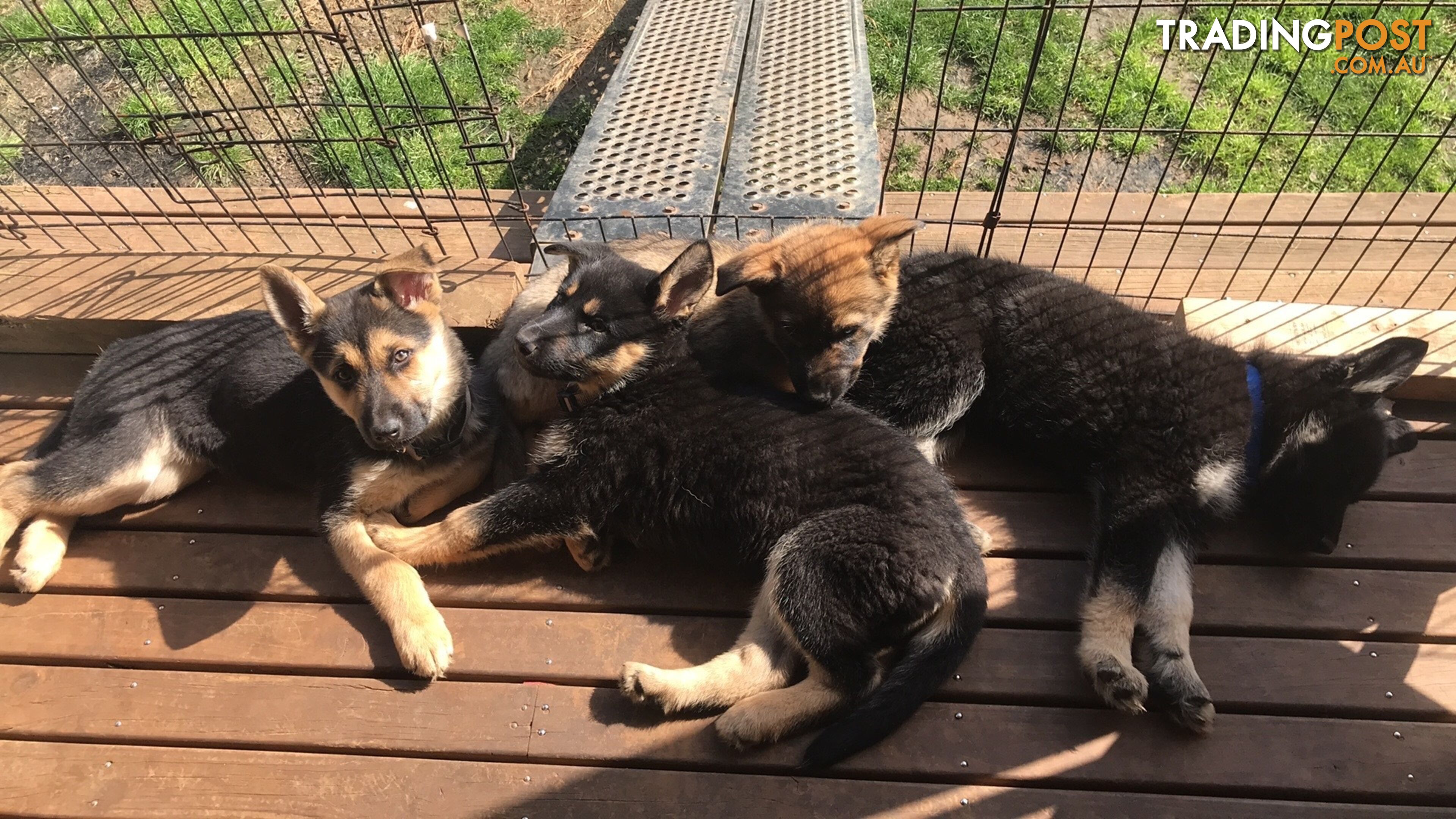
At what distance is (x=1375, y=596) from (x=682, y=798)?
2701 millimetres

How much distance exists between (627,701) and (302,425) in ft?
5.82

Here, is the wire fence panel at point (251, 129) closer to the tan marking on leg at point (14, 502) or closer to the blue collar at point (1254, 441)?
the tan marking on leg at point (14, 502)

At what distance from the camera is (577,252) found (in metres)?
3.39

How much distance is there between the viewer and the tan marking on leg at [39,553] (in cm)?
315

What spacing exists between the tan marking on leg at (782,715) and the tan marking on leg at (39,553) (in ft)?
9.30

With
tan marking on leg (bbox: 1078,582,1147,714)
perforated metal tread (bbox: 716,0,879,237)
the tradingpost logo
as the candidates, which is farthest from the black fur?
the tradingpost logo

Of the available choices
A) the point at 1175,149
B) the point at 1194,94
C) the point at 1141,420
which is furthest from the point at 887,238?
the point at 1194,94

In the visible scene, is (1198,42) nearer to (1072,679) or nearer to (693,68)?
(693,68)

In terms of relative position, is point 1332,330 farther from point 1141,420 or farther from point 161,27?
point 161,27

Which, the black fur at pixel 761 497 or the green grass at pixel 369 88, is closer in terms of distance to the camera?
the black fur at pixel 761 497

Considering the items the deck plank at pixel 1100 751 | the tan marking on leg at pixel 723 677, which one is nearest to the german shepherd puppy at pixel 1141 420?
the deck plank at pixel 1100 751

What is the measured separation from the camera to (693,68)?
16.4ft

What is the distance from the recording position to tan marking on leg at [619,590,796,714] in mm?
2705

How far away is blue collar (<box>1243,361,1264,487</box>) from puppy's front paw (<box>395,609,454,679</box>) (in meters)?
3.11
